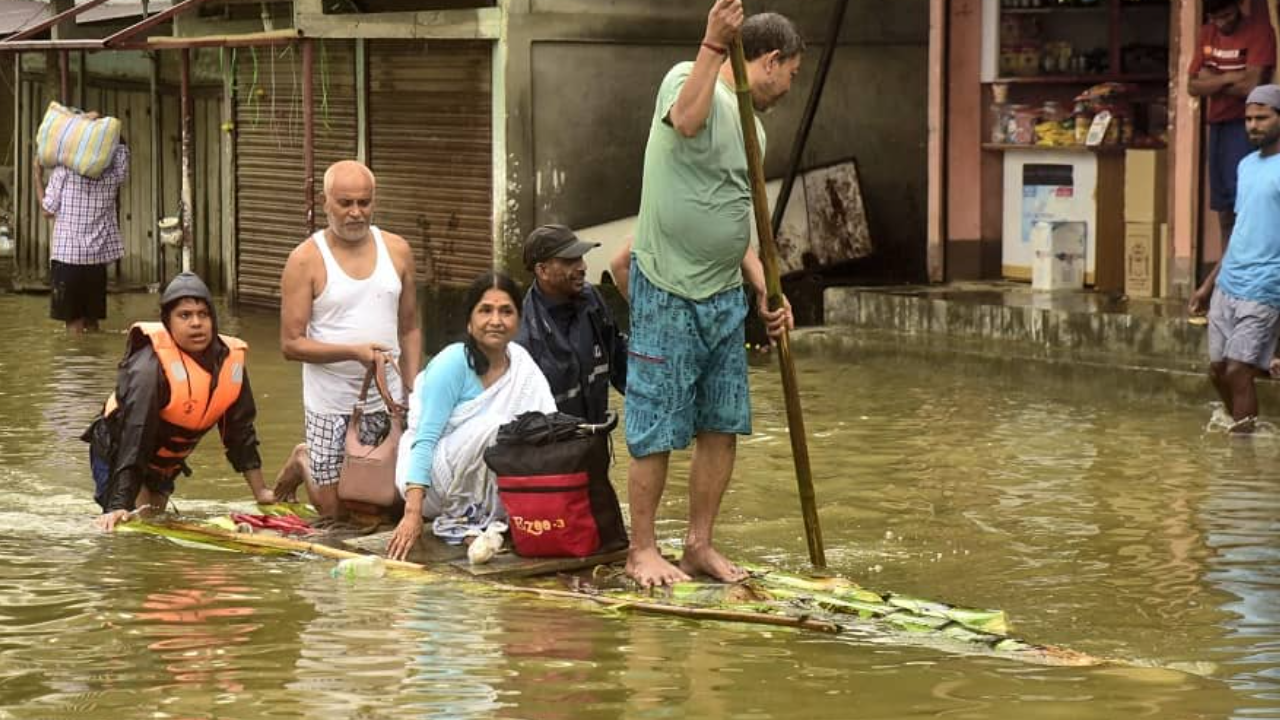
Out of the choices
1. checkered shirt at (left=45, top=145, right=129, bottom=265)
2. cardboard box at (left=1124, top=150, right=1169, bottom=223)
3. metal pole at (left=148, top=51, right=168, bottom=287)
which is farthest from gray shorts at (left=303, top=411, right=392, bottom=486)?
metal pole at (left=148, top=51, right=168, bottom=287)

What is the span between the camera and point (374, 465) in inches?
322

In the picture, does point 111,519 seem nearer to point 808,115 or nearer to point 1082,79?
point 808,115

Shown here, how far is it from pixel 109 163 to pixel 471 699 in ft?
37.6

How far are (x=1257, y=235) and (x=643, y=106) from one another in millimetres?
6663

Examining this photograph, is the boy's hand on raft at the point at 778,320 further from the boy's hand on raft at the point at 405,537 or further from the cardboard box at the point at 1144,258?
the cardboard box at the point at 1144,258

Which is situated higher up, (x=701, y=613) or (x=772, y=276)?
(x=772, y=276)

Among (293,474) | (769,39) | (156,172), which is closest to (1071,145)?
(293,474)

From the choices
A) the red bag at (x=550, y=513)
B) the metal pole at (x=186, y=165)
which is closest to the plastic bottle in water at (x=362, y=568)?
the red bag at (x=550, y=513)

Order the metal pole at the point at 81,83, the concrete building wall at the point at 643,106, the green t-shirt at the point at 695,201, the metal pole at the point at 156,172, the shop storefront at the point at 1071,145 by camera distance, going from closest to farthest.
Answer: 1. the green t-shirt at the point at 695,201
2. the shop storefront at the point at 1071,145
3. the concrete building wall at the point at 643,106
4. the metal pole at the point at 156,172
5. the metal pole at the point at 81,83

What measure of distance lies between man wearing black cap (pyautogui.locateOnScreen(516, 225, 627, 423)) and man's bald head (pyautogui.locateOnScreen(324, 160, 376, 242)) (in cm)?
65

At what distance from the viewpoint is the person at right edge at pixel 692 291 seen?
284 inches

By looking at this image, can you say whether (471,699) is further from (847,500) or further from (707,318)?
(847,500)

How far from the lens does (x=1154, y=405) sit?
41.6ft

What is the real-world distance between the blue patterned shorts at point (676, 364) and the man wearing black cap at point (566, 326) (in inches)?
25.5
